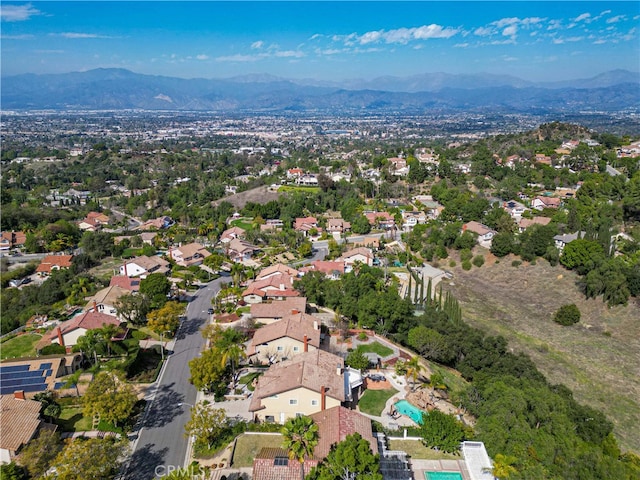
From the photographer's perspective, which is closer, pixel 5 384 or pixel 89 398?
pixel 89 398

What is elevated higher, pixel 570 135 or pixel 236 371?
pixel 570 135

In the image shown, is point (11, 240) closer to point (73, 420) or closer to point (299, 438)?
point (73, 420)

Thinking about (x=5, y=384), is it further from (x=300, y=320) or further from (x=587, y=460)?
(x=587, y=460)

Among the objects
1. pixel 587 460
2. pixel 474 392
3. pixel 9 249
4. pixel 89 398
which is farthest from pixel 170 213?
pixel 587 460

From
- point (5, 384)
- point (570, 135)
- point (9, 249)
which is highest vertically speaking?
point (570, 135)

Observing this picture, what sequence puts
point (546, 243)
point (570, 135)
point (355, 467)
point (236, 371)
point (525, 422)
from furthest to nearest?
point (570, 135) < point (546, 243) < point (236, 371) < point (525, 422) < point (355, 467)

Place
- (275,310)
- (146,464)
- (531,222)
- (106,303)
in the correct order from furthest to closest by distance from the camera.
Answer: (531,222) < (106,303) < (275,310) < (146,464)

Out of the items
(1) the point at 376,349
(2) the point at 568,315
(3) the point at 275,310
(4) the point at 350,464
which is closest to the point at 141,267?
(3) the point at 275,310
